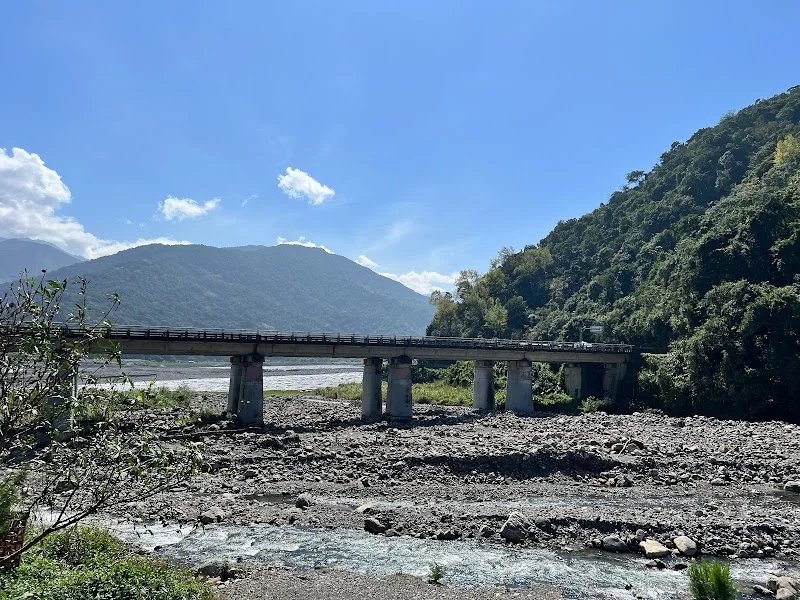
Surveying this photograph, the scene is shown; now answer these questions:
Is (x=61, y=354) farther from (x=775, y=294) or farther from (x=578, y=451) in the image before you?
(x=775, y=294)

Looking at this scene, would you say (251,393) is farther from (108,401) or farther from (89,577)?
(108,401)

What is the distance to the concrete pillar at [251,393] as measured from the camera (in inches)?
1652

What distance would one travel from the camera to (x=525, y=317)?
111 meters

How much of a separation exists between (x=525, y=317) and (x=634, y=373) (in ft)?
159

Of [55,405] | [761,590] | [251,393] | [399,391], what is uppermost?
[55,405]

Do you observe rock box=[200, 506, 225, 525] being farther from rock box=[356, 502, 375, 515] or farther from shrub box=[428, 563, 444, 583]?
shrub box=[428, 563, 444, 583]

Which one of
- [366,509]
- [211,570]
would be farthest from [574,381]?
[211,570]

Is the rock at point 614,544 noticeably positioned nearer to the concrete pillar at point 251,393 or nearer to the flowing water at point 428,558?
the flowing water at point 428,558

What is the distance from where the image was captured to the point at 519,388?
196 feet

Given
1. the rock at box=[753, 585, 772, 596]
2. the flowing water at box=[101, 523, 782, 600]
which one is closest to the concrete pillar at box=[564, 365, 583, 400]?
the flowing water at box=[101, 523, 782, 600]

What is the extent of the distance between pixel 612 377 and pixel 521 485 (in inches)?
1639

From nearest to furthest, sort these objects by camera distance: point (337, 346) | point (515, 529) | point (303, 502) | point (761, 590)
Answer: point (761, 590)
point (515, 529)
point (303, 502)
point (337, 346)

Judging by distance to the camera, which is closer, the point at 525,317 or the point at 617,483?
the point at 617,483

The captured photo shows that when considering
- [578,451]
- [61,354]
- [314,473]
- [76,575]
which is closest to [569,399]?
[578,451]
